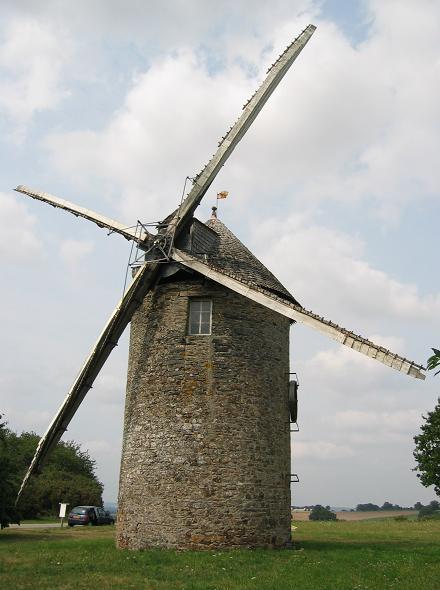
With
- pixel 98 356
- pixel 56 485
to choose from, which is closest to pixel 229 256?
pixel 98 356

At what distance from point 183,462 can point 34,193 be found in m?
9.29

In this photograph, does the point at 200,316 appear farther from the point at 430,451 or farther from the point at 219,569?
the point at 430,451

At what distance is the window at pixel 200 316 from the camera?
49.8ft

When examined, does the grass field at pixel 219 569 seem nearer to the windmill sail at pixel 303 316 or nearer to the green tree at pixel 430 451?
the windmill sail at pixel 303 316

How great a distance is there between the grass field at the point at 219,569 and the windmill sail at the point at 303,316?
385 centimetres

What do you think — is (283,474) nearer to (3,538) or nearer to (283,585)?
(283,585)

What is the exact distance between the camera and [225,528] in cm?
→ 1362

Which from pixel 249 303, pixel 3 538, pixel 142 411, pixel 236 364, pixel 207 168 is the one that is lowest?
pixel 3 538

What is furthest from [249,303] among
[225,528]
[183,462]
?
[225,528]

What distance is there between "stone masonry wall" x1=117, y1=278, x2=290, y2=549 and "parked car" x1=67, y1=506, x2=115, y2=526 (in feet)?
45.0

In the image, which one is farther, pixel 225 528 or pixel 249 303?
pixel 249 303

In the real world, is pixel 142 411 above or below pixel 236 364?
below

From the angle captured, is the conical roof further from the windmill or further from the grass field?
the grass field

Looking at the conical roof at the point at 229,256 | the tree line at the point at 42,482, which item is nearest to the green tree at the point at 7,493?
the tree line at the point at 42,482
